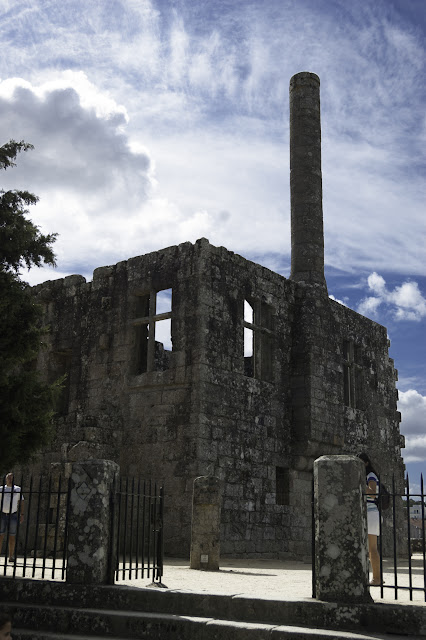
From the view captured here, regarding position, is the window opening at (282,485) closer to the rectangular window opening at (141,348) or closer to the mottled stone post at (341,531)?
the rectangular window opening at (141,348)

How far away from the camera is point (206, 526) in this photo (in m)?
10.6

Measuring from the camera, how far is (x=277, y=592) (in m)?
7.07

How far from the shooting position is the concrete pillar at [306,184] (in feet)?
58.9

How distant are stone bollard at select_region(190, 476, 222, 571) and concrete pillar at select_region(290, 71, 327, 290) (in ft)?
Answer: 26.1

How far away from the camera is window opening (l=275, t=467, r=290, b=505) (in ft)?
50.7

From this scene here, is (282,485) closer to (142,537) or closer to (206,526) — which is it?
(206,526)

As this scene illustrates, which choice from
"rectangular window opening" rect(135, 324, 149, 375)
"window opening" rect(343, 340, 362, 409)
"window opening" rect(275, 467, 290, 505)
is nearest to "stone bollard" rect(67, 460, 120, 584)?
"rectangular window opening" rect(135, 324, 149, 375)

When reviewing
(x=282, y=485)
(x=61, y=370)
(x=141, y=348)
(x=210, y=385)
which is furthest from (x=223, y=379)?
(x=61, y=370)

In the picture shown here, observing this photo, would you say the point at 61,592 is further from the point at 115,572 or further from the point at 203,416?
the point at 203,416

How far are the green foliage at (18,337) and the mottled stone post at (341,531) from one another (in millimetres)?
4119

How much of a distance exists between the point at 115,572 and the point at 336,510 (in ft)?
8.88

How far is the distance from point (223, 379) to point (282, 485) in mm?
3130

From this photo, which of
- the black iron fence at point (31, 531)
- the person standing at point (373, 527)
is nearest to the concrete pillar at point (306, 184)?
the black iron fence at point (31, 531)

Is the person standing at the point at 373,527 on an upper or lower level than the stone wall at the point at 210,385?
lower
